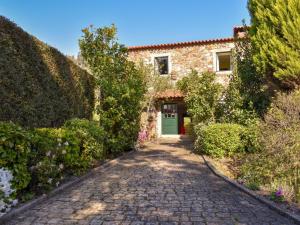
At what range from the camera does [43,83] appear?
8.00 m

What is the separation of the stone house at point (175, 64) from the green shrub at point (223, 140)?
6.28 meters

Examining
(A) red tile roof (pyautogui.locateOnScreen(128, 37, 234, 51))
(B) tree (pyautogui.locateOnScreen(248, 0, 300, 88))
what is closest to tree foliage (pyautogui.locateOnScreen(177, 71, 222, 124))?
(B) tree (pyautogui.locateOnScreen(248, 0, 300, 88))

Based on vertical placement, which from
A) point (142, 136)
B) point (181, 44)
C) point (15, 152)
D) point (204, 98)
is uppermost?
point (181, 44)

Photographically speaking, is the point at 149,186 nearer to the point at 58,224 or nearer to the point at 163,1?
the point at 58,224

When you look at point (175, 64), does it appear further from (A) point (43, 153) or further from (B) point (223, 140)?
(A) point (43, 153)

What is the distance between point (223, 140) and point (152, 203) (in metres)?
5.54

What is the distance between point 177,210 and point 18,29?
567 cm

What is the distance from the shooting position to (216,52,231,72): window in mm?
16609

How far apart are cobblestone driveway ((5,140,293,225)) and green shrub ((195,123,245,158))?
2.60 m

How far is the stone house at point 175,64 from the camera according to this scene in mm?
16359

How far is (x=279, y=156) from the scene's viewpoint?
6102 mm

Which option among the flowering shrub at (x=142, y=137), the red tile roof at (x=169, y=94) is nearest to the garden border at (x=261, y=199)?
the flowering shrub at (x=142, y=137)

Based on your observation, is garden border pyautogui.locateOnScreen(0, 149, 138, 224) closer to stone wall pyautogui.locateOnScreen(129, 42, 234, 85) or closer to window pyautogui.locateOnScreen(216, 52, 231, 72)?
stone wall pyautogui.locateOnScreen(129, 42, 234, 85)

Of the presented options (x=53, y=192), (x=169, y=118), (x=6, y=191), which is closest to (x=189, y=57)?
(x=169, y=118)
